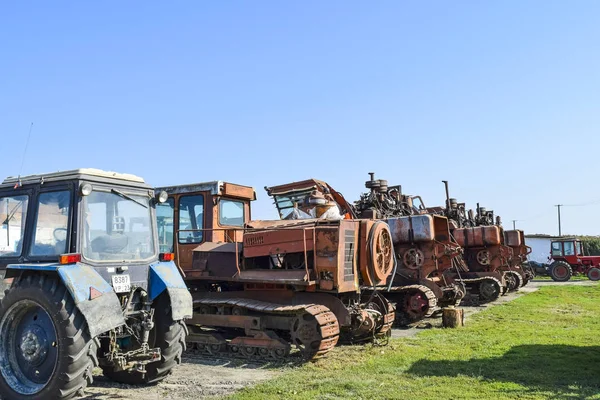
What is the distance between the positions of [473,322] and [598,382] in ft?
21.1

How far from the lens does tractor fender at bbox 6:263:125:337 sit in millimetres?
5574

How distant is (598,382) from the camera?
23.2 feet

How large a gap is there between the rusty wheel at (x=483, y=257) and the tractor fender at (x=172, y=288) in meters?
15.4

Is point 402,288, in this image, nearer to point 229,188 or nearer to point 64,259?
point 229,188

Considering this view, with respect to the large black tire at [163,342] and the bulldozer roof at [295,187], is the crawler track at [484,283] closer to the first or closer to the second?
the bulldozer roof at [295,187]

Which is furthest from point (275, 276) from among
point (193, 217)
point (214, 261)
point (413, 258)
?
point (413, 258)

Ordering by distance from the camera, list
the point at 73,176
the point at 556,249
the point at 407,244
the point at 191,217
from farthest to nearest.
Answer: the point at 556,249 → the point at 407,244 → the point at 191,217 → the point at 73,176

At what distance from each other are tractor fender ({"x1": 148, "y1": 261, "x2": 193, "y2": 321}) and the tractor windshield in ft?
0.87

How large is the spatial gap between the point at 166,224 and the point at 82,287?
16.4ft

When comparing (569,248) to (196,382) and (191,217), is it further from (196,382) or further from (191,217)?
(196,382)

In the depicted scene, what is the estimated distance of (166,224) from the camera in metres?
10.6

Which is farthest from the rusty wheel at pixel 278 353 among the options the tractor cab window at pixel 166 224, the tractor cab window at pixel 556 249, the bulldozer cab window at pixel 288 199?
the tractor cab window at pixel 556 249

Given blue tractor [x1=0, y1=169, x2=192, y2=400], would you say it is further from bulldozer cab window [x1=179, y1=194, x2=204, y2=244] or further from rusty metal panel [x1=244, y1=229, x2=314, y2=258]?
bulldozer cab window [x1=179, y1=194, x2=204, y2=244]

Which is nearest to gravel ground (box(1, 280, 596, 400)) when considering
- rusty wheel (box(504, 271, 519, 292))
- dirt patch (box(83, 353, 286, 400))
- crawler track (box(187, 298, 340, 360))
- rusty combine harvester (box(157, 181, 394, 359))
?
dirt patch (box(83, 353, 286, 400))
